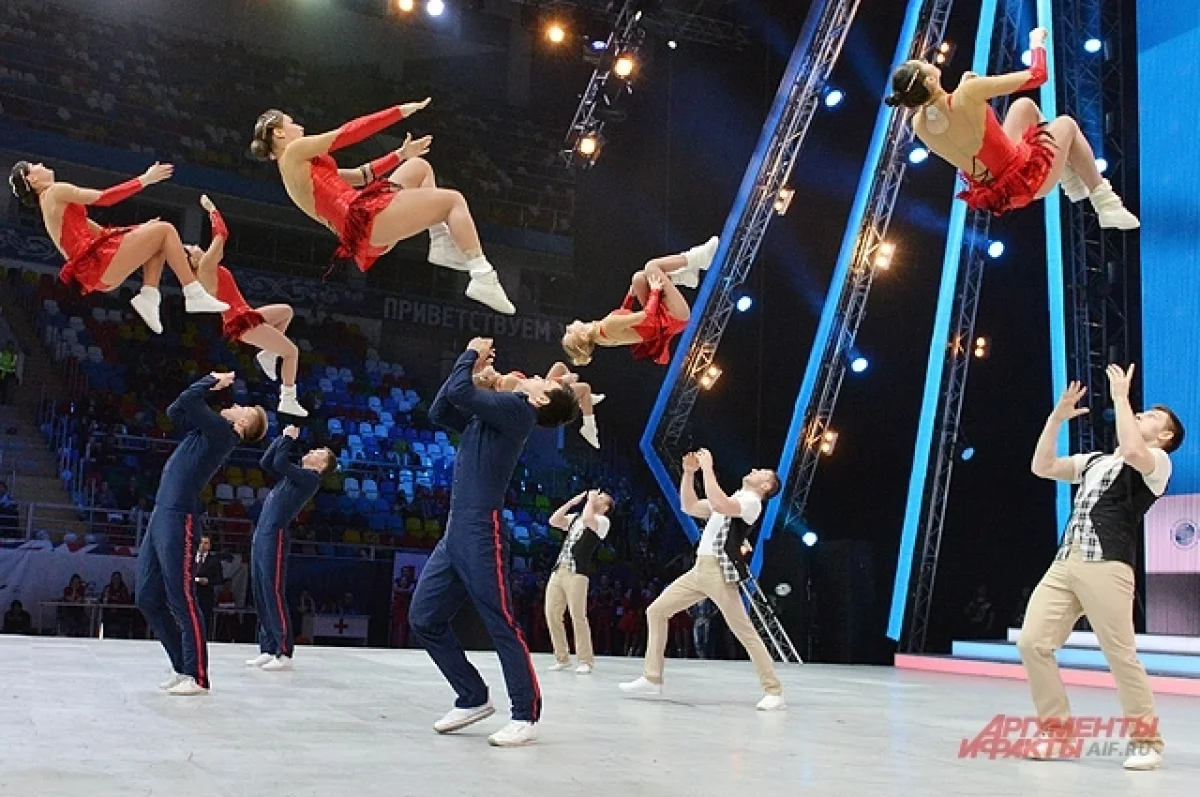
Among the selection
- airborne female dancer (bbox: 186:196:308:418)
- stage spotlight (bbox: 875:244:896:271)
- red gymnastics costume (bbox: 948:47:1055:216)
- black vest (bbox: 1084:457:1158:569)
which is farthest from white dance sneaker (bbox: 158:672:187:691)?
stage spotlight (bbox: 875:244:896:271)

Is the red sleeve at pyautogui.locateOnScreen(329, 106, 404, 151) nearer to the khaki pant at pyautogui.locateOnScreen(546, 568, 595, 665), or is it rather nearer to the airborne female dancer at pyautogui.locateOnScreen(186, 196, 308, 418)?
the airborne female dancer at pyautogui.locateOnScreen(186, 196, 308, 418)

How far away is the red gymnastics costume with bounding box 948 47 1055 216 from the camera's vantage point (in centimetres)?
468

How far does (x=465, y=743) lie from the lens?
4203mm

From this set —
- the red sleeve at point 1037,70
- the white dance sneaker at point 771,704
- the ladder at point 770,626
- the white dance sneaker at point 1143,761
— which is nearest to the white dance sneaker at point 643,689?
the white dance sneaker at point 771,704

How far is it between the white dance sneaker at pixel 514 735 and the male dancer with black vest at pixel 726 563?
2162 millimetres

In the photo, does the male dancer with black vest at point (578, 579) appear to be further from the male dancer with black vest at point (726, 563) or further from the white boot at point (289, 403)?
the white boot at point (289, 403)

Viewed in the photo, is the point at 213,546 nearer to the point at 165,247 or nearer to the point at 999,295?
the point at 165,247

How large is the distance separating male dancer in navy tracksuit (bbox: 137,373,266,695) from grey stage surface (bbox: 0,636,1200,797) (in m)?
0.22

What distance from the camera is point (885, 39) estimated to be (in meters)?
13.3

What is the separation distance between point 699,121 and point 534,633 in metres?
6.39

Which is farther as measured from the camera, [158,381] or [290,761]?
[158,381]

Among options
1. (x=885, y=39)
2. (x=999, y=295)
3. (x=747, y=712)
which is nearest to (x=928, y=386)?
(x=999, y=295)

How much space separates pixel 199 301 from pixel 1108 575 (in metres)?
4.05

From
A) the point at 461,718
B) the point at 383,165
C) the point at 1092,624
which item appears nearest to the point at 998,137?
the point at 1092,624
